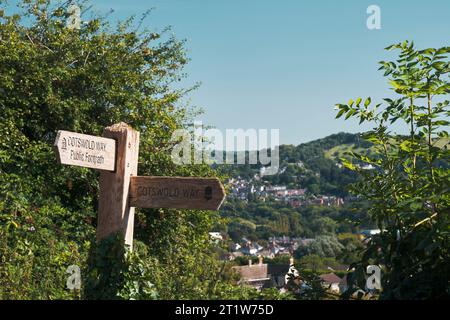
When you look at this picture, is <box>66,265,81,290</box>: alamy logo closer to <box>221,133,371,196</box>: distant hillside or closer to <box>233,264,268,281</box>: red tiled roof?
<box>233,264,268,281</box>: red tiled roof

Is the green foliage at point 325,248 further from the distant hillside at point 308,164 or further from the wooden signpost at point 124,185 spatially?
the distant hillside at point 308,164

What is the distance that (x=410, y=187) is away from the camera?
13.5ft

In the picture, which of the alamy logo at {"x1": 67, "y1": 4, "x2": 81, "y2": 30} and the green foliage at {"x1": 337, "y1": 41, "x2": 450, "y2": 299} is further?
the alamy logo at {"x1": 67, "y1": 4, "x2": 81, "y2": 30}

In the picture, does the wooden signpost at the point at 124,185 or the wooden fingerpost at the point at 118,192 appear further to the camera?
the wooden fingerpost at the point at 118,192

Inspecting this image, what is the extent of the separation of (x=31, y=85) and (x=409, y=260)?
7.39m

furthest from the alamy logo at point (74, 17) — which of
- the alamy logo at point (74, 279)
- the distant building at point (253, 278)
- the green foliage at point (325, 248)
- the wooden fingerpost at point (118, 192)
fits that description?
the wooden fingerpost at point (118, 192)

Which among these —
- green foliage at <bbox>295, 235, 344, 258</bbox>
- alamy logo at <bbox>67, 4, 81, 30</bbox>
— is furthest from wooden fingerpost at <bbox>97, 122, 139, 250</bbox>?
alamy logo at <bbox>67, 4, 81, 30</bbox>

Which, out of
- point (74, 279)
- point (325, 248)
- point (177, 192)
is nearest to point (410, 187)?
point (177, 192)

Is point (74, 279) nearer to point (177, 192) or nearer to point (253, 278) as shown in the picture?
point (177, 192)

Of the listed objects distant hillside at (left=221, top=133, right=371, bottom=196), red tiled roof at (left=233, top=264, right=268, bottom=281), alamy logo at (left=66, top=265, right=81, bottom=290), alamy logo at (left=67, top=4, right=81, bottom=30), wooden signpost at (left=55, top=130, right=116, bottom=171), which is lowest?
red tiled roof at (left=233, top=264, right=268, bottom=281)

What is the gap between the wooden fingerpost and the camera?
511 centimetres

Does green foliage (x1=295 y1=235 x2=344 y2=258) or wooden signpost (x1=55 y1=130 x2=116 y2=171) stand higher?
wooden signpost (x1=55 y1=130 x2=116 y2=171)

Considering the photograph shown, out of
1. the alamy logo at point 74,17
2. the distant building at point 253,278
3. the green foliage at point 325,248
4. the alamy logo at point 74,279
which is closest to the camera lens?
the distant building at point 253,278

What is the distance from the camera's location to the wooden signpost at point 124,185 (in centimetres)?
491
